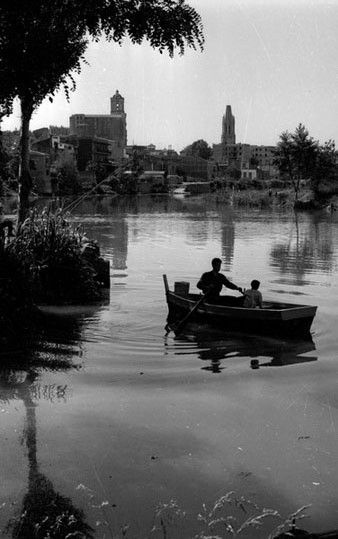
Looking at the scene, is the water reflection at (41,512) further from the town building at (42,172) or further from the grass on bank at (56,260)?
the town building at (42,172)

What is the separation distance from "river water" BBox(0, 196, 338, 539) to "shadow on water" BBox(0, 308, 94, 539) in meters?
0.03

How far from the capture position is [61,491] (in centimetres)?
653

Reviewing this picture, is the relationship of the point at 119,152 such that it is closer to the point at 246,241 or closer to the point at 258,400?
the point at 246,241

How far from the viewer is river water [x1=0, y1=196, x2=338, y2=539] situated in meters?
6.41

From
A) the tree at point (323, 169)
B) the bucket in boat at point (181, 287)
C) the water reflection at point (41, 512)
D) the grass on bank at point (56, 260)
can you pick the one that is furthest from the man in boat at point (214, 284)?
the tree at point (323, 169)

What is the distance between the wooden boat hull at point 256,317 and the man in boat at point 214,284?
19 centimetres

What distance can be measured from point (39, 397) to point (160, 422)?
2007 mm

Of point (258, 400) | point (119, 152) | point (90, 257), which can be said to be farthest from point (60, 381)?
point (119, 152)

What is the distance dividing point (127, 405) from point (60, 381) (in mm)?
1629

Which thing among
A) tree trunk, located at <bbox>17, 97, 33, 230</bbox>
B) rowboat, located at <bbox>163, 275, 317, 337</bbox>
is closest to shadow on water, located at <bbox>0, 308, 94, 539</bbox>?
rowboat, located at <bbox>163, 275, 317, 337</bbox>

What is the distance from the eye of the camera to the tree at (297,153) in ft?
269

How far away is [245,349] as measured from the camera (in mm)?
13125

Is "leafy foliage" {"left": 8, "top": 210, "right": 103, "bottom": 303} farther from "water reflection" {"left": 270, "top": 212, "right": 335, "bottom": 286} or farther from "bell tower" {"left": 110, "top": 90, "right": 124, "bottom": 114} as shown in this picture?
"bell tower" {"left": 110, "top": 90, "right": 124, "bottom": 114}

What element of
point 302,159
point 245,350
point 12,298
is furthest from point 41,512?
point 302,159
